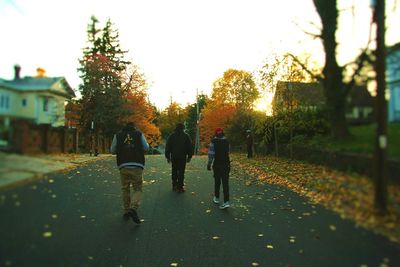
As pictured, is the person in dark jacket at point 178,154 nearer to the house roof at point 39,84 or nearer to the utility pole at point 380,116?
the house roof at point 39,84

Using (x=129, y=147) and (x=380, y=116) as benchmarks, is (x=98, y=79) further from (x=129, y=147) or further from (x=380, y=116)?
(x=129, y=147)

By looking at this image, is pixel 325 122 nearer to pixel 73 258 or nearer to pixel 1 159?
pixel 1 159

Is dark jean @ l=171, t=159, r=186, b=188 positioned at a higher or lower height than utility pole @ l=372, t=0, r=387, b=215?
lower

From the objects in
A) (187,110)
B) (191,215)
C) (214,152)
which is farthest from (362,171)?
(187,110)

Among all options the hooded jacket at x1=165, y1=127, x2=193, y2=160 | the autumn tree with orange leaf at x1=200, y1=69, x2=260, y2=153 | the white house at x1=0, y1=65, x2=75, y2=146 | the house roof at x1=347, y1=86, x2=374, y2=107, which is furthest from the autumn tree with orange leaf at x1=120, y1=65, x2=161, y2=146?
the autumn tree with orange leaf at x1=200, y1=69, x2=260, y2=153

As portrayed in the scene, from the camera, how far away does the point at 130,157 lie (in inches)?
318

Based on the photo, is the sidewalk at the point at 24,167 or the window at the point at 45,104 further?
the window at the point at 45,104

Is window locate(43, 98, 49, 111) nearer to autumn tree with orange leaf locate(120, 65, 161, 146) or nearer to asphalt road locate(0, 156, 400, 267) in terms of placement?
asphalt road locate(0, 156, 400, 267)

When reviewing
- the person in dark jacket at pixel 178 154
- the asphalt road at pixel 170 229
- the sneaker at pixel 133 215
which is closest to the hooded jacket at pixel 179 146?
the person in dark jacket at pixel 178 154

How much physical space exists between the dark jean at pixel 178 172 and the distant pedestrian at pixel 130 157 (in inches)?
168

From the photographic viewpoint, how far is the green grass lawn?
127 cm

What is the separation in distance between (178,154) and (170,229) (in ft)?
17.0

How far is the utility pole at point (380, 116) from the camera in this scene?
4.23 ft

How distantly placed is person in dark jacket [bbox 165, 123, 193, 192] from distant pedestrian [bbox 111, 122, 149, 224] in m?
4.27
